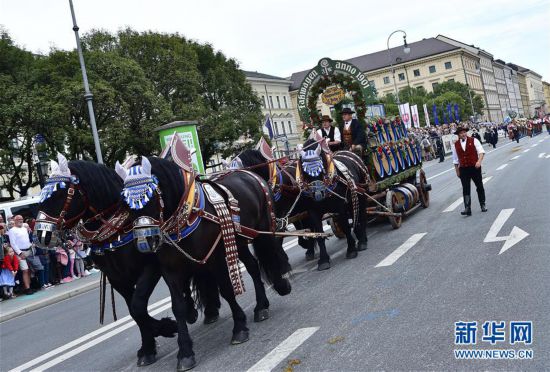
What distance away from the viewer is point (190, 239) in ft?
19.0

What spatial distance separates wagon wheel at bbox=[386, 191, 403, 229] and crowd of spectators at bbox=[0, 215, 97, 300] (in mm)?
7061

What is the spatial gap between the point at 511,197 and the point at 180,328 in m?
10.3

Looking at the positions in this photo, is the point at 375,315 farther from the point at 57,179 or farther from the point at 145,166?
the point at 57,179

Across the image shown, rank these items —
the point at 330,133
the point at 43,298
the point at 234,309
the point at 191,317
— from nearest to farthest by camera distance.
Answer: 1. the point at 234,309
2. the point at 191,317
3. the point at 330,133
4. the point at 43,298

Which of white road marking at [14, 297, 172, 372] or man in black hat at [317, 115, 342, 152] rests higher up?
man in black hat at [317, 115, 342, 152]

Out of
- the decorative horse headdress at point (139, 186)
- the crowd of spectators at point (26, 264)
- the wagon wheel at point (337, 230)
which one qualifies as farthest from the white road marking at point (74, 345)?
the crowd of spectators at point (26, 264)

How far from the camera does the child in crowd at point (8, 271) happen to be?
13953mm

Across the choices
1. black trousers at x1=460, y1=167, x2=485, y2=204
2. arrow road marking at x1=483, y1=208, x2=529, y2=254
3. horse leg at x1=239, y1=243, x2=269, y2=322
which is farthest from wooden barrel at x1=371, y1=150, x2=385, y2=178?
horse leg at x1=239, y1=243, x2=269, y2=322

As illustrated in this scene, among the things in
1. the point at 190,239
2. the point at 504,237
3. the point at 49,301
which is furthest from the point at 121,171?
the point at 49,301

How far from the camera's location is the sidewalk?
1209 centimetres

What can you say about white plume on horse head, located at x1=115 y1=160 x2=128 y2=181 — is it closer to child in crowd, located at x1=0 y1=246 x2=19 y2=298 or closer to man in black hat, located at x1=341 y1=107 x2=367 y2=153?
man in black hat, located at x1=341 y1=107 x2=367 y2=153

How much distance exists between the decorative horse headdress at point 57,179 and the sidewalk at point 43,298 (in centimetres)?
733

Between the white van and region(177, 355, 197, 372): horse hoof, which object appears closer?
region(177, 355, 197, 372): horse hoof

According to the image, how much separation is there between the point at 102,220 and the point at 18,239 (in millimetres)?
10243
